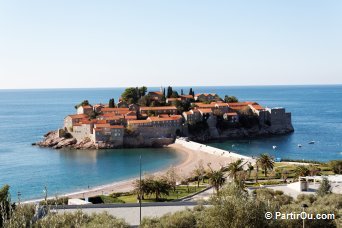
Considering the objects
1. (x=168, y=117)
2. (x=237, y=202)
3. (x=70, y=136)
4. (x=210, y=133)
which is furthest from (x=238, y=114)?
(x=237, y=202)

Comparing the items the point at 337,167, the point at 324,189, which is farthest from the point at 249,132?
the point at 324,189

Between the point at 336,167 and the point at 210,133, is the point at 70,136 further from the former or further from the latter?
the point at 336,167

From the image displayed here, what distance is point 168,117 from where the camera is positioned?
8294 cm

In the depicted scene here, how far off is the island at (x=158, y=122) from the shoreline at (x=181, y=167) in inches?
229

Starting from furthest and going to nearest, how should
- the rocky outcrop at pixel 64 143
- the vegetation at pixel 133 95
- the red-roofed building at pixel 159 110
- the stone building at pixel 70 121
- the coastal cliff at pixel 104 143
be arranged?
the vegetation at pixel 133 95
the red-roofed building at pixel 159 110
the stone building at pixel 70 121
the rocky outcrop at pixel 64 143
the coastal cliff at pixel 104 143

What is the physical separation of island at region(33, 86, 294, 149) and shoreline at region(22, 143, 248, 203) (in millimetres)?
5811

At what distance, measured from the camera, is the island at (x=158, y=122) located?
77438mm

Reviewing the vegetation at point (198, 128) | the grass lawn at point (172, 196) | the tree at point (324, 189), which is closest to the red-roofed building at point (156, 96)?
the vegetation at point (198, 128)

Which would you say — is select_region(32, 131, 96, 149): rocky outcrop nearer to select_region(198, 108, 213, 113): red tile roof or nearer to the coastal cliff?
the coastal cliff

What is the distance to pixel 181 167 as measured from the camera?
5878 cm

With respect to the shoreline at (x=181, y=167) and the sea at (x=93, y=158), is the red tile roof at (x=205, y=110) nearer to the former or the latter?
the sea at (x=93, y=158)

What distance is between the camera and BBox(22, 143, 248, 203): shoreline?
4584cm

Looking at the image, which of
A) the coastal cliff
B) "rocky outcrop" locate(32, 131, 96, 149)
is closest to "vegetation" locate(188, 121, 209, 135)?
the coastal cliff

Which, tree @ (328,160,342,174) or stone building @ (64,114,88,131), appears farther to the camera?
stone building @ (64,114,88,131)
